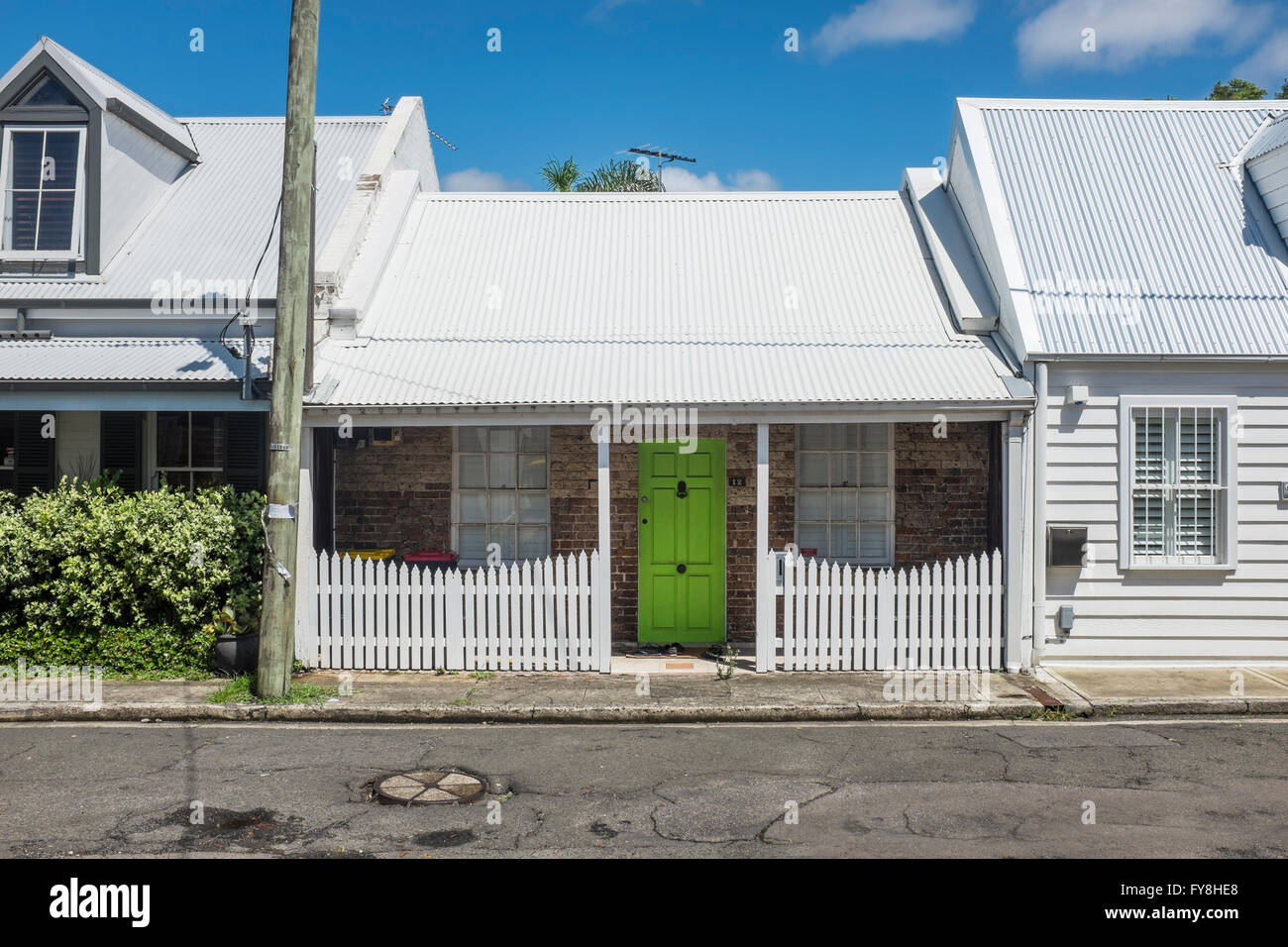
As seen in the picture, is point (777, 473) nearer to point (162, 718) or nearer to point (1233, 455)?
point (1233, 455)

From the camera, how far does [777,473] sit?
11.6 meters

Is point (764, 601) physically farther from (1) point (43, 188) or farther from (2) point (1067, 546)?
(1) point (43, 188)

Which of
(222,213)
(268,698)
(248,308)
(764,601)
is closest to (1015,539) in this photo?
(764,601)

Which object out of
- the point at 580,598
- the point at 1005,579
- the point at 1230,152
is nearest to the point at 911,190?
the point at 1230,152

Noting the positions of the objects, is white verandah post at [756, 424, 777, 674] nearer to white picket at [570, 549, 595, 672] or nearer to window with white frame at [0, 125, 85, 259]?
white picket at [570, 549, 595, 672]

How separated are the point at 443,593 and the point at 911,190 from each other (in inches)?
313

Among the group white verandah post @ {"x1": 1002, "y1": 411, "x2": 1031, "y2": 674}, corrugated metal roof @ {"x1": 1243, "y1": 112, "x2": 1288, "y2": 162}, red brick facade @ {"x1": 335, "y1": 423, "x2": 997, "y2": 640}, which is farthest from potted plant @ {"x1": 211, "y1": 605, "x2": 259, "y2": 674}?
corrugated metal roof @ {"x1": 1243, "y1": 112, "x2": 1288, "y2": 162}

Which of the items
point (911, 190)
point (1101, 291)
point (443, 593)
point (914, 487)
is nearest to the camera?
point (443, 593)

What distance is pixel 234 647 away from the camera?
9633 mm

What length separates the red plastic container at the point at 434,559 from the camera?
11.4 meters

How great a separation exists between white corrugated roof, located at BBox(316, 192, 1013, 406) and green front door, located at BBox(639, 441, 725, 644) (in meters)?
1.36

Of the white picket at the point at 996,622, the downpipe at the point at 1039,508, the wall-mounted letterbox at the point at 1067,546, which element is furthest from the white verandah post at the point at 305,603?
the wall-mounted letterbox at the point at 1067,546

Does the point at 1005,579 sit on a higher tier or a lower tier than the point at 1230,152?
lower

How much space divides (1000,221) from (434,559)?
6.93m
